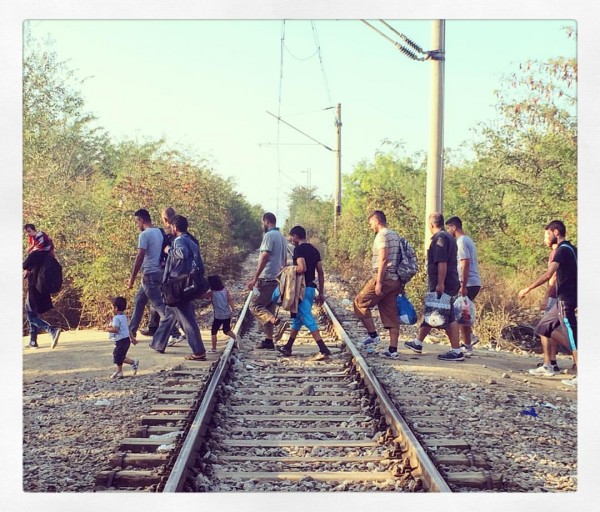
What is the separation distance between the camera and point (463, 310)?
336 inches

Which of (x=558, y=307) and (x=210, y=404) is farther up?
(x=558, y=307)

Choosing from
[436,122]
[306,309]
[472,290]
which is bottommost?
[306,309]

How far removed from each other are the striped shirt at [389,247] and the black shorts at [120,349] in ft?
10.2

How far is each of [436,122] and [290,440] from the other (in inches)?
204

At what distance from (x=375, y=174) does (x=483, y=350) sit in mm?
23801

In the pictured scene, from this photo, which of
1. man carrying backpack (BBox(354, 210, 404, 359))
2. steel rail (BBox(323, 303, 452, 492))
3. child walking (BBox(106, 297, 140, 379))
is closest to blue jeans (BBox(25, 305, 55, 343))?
child walking (BBox(106, 297, 140, 379))

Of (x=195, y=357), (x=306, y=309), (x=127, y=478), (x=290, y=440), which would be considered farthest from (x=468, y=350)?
(x=127, y=478)

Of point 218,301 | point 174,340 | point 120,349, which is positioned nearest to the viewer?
point 120,349

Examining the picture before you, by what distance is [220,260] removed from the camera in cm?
2067

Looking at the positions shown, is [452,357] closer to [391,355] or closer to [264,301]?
[391,355]

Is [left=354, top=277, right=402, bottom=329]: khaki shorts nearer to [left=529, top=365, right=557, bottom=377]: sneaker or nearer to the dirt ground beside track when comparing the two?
the dirt ground beside track

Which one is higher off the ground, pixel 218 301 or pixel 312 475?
pixel 218 301
